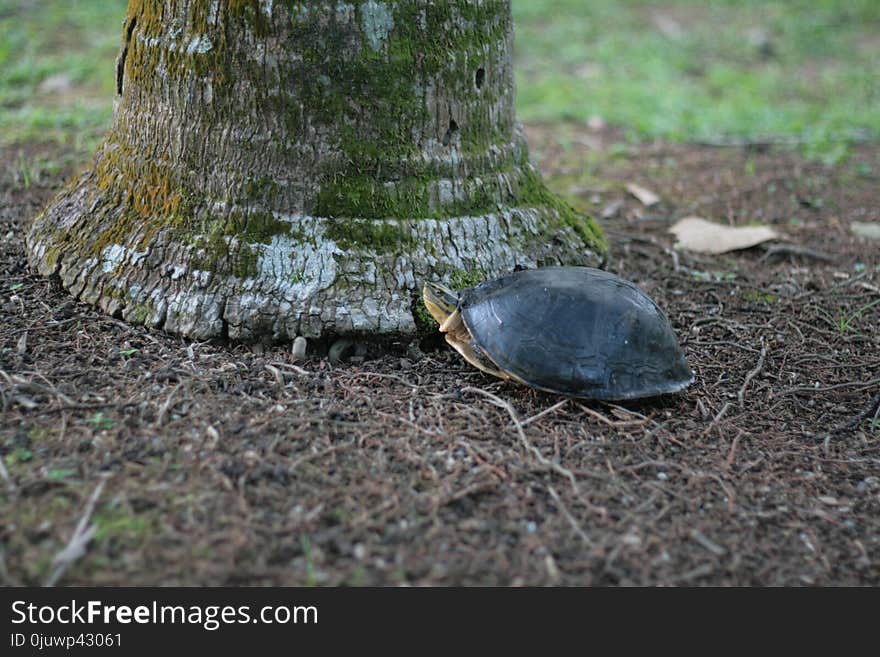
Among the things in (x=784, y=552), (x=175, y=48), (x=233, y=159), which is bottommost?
(x=784, y=552)

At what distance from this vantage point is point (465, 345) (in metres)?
3.61

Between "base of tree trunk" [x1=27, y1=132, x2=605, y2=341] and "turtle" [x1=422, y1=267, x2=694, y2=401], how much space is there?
1.05 ft

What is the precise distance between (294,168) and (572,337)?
1439 millimetres

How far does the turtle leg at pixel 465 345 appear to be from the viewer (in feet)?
11.4

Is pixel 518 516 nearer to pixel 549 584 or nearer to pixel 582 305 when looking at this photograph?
pixel 549 584

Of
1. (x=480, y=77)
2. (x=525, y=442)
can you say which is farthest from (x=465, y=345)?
(x=480, y=77)

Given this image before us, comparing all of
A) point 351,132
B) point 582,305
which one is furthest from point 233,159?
point 582,305

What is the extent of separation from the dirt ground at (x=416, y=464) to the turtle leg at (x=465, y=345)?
0.10m

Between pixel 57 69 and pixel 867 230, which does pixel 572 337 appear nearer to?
pixel 867 230

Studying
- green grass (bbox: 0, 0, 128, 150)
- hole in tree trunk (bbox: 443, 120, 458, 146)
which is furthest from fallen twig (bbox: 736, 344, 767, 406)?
green grass (bbox: 0, 0, 128, 150)

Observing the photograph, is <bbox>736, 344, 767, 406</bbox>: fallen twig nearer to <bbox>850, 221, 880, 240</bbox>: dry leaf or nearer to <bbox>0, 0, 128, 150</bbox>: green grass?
<bbox>850, 221, 880, 240</bbox>: dry leaf

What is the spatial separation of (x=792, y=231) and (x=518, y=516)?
417cm

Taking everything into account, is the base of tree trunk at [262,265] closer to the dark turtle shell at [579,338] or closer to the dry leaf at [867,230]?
the dark turtle shell at [579,338]

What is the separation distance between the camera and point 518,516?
2729mm
